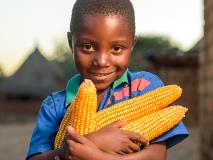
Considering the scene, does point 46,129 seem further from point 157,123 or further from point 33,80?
point 33,80

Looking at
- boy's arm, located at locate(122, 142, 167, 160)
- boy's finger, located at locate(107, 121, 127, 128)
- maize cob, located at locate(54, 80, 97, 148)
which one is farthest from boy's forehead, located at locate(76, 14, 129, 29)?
boy's arm, located at locate(122, 142, 167, 160)

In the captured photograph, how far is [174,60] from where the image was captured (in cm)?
1816

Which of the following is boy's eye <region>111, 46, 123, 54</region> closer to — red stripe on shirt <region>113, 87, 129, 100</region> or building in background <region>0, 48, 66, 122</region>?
red stripe on shirt <region>113, 87, 129, 100</region>

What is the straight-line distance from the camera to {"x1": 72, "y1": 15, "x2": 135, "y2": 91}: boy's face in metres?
1.75

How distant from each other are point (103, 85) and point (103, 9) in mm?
293

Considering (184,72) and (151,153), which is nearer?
(151,153)

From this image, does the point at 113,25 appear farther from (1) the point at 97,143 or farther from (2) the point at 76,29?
(1) the point at 97,143

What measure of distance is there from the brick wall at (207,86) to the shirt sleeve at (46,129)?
4847mm

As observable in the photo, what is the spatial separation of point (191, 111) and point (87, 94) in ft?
57.5

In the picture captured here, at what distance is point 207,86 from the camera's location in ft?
22.8

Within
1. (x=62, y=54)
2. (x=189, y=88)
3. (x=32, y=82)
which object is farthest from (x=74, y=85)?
(x=62, y=54)

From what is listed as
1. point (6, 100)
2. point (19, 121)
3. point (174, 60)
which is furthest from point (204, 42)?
point (6, 100)

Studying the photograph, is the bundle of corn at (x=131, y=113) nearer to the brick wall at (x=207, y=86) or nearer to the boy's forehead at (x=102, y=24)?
the boy's forehead at (x=102, y=24)

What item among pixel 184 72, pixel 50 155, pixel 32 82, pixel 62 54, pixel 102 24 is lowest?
pixel 50 155
